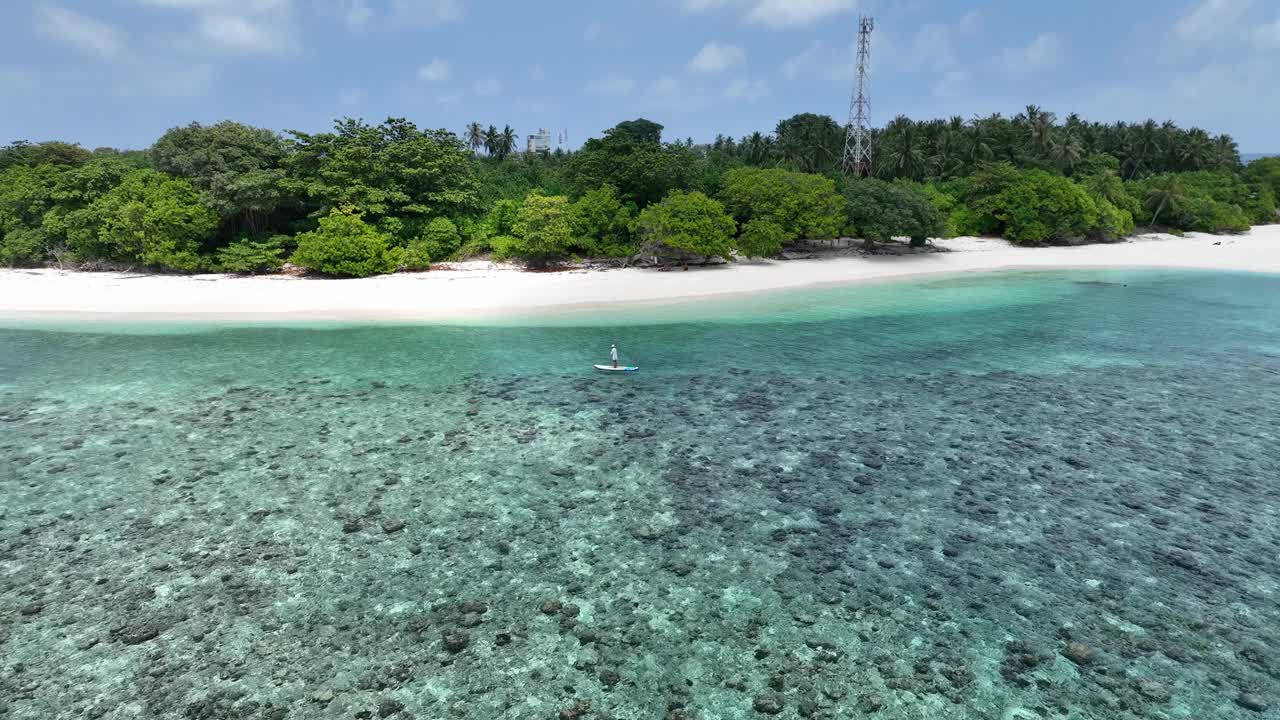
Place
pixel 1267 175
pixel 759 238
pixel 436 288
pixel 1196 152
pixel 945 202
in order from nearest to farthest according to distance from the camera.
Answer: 1. pixel 436 288
2. pixel 759 238
3. pixel 945 202
4. pixel 1267 175
5. pixel 1196 152

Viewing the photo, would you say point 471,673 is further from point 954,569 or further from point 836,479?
point 836,479

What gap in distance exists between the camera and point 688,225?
1725 inches

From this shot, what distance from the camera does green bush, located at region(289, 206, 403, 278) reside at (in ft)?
137

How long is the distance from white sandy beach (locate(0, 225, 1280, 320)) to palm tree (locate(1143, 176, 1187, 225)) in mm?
15084

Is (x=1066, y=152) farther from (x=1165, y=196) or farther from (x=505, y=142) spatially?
(x=505, y=142)

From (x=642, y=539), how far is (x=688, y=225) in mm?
33922

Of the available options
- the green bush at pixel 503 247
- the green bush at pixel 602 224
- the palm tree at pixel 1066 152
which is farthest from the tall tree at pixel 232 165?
the palm tree at pixel 1066 152

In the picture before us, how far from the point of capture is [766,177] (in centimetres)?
4972

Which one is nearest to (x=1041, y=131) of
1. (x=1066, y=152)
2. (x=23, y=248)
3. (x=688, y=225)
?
(x=1066, y=152)

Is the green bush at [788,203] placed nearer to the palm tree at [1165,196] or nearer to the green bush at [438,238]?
the green bush at [438,238]

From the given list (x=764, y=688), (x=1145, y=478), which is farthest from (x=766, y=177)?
(x=764, y=688)

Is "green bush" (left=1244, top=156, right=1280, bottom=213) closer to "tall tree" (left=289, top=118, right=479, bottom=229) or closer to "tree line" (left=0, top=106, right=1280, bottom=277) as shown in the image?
"tree line" (left=0, top=106, right=1280, bottom=277)

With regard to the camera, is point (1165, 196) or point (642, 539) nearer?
point (642, 539)

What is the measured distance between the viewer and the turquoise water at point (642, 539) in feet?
28.7
